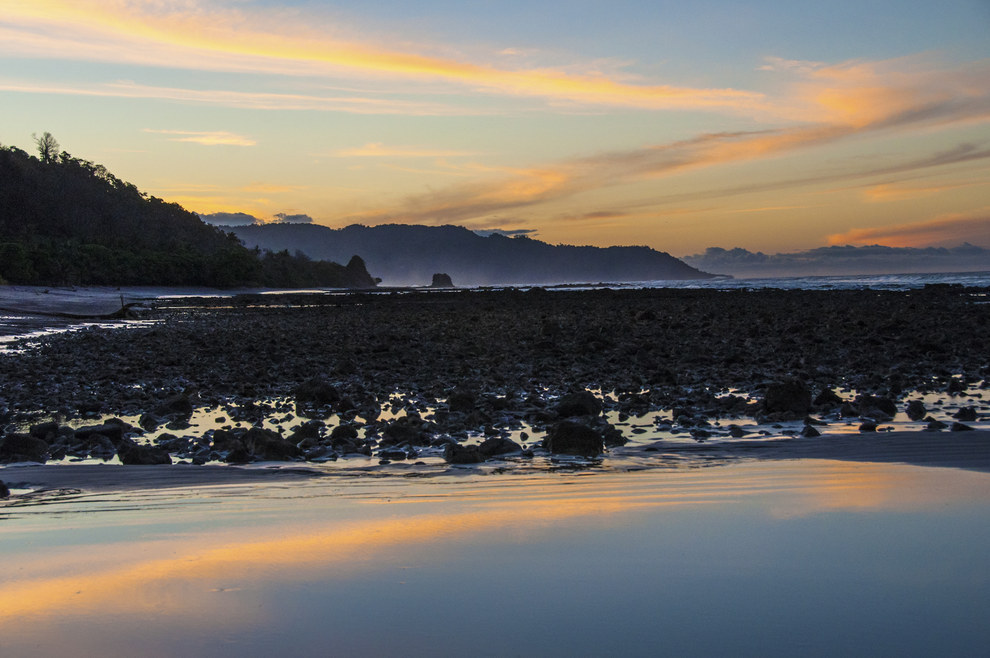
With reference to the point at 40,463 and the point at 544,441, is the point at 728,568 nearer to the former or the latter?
the point at 544,441

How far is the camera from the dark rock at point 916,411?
8289 millimetres

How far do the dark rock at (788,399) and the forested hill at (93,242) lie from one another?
58822 millimetres

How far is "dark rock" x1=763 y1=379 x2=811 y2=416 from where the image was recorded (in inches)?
341

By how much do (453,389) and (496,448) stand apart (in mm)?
4494

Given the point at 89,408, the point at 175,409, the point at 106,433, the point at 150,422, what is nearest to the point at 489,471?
the point at 106,433

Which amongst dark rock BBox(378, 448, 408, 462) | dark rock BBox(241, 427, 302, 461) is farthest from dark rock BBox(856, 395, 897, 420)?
dark rock BBox(241, 427, 302, 461)

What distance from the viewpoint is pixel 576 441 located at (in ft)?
22.0

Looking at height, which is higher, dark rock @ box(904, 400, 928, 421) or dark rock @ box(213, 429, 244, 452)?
dark rock @ box(213, 429, 244, 452)

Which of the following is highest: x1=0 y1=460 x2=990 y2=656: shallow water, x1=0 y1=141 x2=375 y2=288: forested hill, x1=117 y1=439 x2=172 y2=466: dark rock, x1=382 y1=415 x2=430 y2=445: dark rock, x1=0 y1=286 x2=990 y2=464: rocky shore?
x1=0 y1=141 x2=375 y2=288: forested hill

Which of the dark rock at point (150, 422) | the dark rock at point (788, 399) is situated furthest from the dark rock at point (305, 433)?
the dark rock at point (788, 399)

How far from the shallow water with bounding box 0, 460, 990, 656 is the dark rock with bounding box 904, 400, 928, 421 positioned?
303 cm

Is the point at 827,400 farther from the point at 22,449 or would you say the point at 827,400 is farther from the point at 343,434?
the point at 22,449

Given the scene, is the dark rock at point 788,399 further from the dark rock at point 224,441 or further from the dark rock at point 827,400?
the dark rock at point 224,441

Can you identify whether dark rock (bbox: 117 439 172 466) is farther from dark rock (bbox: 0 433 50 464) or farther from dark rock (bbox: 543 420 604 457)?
dark rock (bbox: 543 420 604 457)
